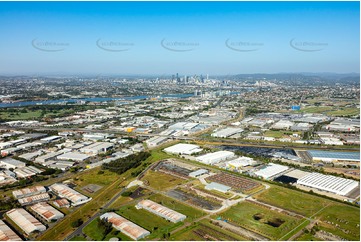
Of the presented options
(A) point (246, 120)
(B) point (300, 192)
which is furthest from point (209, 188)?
(A) point (246, 120)

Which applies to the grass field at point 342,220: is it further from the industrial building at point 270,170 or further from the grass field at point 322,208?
the industrial building at point 270,170

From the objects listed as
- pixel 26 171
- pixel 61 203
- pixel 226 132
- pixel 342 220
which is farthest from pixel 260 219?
pixel 226 132

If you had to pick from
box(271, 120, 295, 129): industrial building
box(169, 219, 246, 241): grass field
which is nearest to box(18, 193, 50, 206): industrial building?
box(169, 219, 246, 241): grass field

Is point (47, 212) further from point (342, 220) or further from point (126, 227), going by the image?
point (342, 220)

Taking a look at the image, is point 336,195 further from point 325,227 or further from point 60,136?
point 60,136

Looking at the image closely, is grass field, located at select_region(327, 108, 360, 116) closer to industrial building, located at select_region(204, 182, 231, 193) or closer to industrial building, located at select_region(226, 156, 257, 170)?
industrial building, located at select_region(226, 156, 257, 170)

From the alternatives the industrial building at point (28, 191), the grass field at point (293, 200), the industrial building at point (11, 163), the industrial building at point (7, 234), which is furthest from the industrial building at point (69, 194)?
the grass field at point (293, 200)
